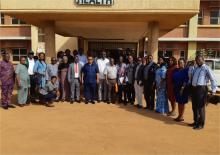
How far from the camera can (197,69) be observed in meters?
7.55

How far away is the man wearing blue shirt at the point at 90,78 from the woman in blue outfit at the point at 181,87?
10.2 feet

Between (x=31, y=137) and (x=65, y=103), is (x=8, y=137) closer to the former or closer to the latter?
(x=31, y=137)

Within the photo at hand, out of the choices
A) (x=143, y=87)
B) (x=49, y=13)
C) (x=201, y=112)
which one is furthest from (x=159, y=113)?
(x=49, y=13)

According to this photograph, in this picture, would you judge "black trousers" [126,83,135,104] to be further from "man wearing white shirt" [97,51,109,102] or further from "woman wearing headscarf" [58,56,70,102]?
"woman wearing headscarf" [58,56,70,102]

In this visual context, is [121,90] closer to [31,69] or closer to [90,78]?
[90,78]

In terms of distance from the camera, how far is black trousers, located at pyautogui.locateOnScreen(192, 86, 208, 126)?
7469mm

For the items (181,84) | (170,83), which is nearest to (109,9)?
(170,83)

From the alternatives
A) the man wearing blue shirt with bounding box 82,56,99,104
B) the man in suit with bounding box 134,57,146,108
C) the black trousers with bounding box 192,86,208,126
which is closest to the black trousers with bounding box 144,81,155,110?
the man in suit with bounding box 134,57,146,108

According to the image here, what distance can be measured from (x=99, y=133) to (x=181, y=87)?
2.60m

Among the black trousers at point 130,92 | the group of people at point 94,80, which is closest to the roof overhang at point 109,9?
the group of people at point 94,80

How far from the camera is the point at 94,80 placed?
1057 centimetres

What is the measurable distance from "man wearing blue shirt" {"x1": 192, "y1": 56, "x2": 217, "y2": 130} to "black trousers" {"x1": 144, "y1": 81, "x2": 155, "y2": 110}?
208 centimetres

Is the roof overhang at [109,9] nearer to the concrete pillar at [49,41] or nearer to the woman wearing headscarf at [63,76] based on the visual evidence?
the concrete pillar at [49,41]

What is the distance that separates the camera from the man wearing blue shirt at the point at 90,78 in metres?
10.5
